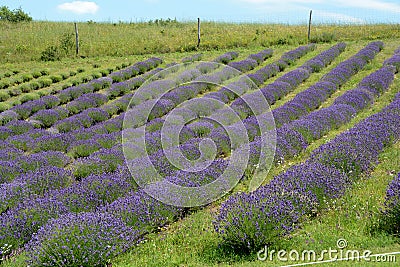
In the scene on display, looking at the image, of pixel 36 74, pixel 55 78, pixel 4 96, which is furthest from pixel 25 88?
pixel 36 74

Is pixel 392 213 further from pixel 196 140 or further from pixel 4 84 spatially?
pixel 4 84

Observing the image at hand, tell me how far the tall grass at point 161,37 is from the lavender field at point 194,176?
31.3ft

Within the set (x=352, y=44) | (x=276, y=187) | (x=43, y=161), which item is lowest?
(x=43, y=161)

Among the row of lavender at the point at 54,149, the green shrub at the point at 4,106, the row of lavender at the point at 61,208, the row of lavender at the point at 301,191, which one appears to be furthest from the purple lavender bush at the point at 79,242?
the green shrub at the point at 4,106

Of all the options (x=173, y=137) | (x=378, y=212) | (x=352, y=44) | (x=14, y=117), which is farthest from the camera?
(x=352, y=44)

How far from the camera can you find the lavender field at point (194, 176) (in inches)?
166

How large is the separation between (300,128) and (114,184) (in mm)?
3519

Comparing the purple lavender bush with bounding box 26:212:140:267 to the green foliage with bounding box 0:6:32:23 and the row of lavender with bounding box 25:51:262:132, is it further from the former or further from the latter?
the green foliage with bounding box 0:6:32:23

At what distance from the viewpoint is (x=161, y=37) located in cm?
2416

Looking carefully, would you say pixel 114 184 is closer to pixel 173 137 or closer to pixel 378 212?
pixel 173 137

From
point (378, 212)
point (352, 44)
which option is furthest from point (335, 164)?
point (352, 44)

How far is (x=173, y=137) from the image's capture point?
316 inches

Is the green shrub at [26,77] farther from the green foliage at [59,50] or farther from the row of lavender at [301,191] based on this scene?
the row of lavender at [301,191]

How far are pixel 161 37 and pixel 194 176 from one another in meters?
19.6
